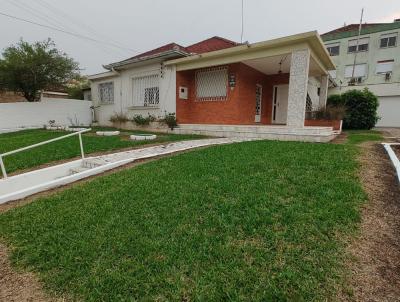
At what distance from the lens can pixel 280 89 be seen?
13781 millimetres

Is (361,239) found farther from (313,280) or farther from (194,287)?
(194,287)

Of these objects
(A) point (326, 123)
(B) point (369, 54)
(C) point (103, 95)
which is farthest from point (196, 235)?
(B) point (369, 54)

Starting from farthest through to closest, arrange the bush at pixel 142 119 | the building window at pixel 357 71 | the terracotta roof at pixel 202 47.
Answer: the building window at pixel 357 71
the terracotta roof at pixel 202 47
the bush at pixel 142 119

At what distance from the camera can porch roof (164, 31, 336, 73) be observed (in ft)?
27.0

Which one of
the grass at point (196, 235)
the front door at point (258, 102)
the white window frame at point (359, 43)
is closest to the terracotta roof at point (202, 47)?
the front door at point (258, 102)

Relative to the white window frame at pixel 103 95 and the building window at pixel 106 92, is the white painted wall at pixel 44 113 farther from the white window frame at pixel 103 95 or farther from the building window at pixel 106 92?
the building window at pixel 106 92

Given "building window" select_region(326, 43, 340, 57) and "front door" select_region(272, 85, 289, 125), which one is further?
"building window" select_region(326, 43, 340, 57)

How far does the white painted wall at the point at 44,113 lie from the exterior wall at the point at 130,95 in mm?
1065

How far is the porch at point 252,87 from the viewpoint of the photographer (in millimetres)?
8477

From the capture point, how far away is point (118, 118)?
13992mm

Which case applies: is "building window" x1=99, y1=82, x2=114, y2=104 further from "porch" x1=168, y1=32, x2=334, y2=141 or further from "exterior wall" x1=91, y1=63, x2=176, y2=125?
"porch" x1=168, y1=32, x2=334, y2=141

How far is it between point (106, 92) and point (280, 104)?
1104 centimetres

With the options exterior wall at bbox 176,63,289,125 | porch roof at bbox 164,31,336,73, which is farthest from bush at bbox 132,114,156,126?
porch roof at bbox 164,31,336,73

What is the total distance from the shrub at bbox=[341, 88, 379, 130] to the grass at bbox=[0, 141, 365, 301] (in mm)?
Result: 12228
